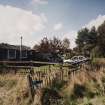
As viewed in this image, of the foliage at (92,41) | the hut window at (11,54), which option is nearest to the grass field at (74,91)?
the hut window at (11,54)

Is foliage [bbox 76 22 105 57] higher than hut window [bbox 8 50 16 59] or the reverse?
higher

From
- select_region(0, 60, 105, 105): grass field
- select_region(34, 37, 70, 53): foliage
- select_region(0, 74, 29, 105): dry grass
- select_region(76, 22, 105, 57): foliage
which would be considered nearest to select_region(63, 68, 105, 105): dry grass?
select_region(0, 60, 105, 105): grass field

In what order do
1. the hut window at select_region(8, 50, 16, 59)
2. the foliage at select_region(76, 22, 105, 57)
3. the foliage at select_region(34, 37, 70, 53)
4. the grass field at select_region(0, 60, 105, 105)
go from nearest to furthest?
the grass field at select_region(0, 60, 105, 105) < the hut window at select_region(8, 50, 16, 59) < the foliage at select_region(76, 22, 105, 57) < the foliage at select_region(34, 37, 70, 53)

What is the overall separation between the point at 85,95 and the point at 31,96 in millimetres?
2218

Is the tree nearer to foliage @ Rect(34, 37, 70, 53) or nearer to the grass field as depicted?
foliage @ Rect(34, 37, 70, 53)

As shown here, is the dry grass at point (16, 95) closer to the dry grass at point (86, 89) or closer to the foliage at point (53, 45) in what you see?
the dry grass at point (86, 89)

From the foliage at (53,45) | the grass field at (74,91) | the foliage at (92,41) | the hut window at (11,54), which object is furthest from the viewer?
the foliage at (53,45)

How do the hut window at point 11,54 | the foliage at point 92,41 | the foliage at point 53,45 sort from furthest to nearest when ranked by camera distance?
1. the foliage at point 53,45
2. the foliage at point 92,41
3. the hut window at point 11,54

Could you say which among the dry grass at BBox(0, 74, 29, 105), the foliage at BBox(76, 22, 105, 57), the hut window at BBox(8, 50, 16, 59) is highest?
the foliage at BBox(76, 22, 105, 57)

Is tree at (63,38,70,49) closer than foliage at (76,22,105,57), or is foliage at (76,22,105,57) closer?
foliage at (76,22,105,57)

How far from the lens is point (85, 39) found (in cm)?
6044

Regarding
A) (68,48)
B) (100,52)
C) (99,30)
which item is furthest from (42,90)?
(68,48)

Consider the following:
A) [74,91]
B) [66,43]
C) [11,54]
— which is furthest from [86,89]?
[66,43]

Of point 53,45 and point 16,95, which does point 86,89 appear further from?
point 53,45
